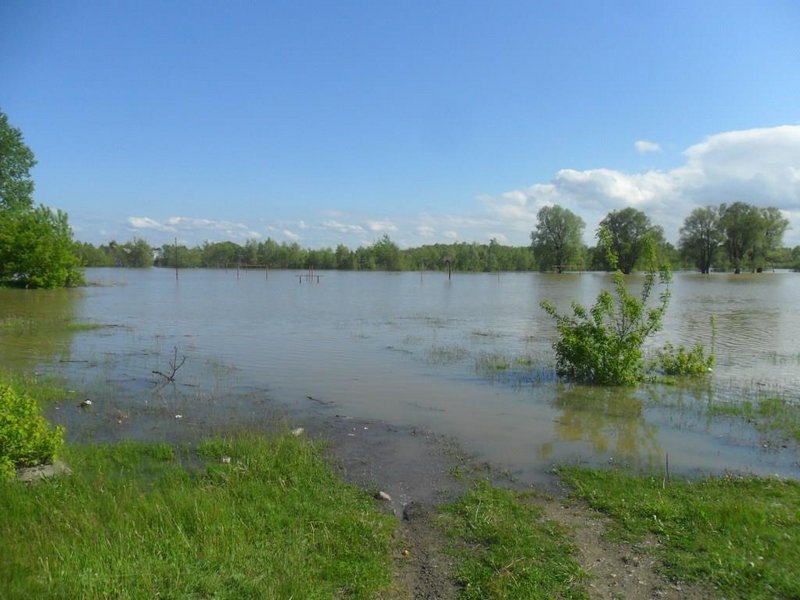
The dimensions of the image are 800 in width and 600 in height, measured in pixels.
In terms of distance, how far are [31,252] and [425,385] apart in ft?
184

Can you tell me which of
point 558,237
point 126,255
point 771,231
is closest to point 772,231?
point 771,231

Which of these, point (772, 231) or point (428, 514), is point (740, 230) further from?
point (428, 514)

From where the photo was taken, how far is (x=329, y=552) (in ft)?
18.2

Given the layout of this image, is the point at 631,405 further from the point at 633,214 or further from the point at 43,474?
the point at 633,214

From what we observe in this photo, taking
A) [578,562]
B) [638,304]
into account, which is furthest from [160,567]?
[638,304]

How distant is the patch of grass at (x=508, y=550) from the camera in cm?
507

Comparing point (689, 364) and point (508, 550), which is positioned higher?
point (689, 364)

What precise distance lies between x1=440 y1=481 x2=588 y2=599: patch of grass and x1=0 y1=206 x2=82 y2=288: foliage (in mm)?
61099

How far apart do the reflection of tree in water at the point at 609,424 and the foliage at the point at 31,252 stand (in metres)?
58.5

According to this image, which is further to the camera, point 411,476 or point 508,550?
point 411,476

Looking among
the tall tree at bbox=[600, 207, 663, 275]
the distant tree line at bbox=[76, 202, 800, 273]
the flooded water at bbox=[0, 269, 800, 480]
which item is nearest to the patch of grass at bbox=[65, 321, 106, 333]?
the flooded water at bbox=[0, 269, 800, 480]

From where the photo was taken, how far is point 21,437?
22.6 ft

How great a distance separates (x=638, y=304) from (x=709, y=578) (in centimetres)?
1144

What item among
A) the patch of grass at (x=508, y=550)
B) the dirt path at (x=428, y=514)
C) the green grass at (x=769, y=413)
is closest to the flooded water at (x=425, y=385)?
the green grass at (x=769, y=413)
